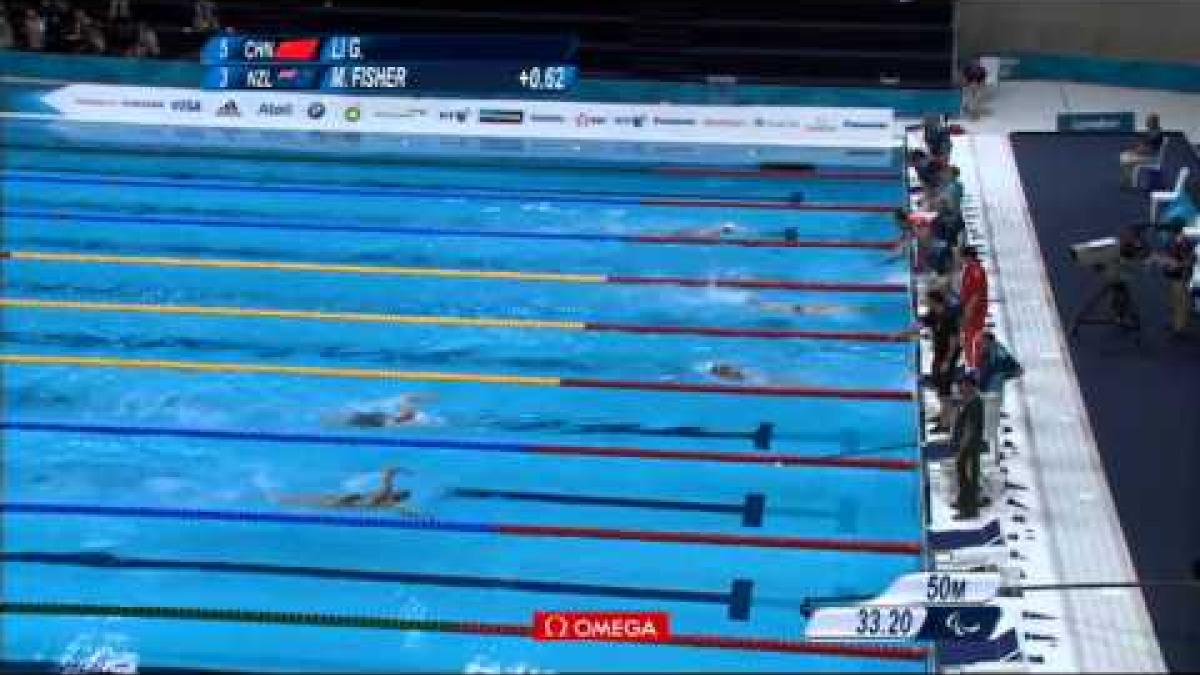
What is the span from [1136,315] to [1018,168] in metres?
4.78

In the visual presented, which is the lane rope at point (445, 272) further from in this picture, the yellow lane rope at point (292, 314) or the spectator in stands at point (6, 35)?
the spectator in stands at point (6, 35)

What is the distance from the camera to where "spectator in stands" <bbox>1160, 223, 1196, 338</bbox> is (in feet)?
37.5

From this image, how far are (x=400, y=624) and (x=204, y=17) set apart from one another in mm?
14992

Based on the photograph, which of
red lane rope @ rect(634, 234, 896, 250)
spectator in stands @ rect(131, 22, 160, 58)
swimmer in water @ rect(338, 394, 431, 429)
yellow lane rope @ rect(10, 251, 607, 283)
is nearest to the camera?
swimmer in water @ rect(338, 394, 431, 429)

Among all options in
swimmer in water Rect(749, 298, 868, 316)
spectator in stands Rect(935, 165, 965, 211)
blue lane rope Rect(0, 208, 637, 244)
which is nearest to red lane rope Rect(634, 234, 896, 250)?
blue lane rope Rect(0, 208, 637, 244)

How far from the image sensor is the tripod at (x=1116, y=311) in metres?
11.6

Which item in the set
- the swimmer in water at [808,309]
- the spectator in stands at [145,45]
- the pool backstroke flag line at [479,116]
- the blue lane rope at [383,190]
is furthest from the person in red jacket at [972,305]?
the spectator in stands at [145,45]

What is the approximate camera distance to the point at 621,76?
20.1 meters

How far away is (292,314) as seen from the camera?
12.7 m

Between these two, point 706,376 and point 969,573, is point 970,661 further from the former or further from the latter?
point 706,376

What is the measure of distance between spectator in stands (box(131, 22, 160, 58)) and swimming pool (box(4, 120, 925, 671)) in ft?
15.1

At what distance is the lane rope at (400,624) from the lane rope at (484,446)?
217 centimetres
